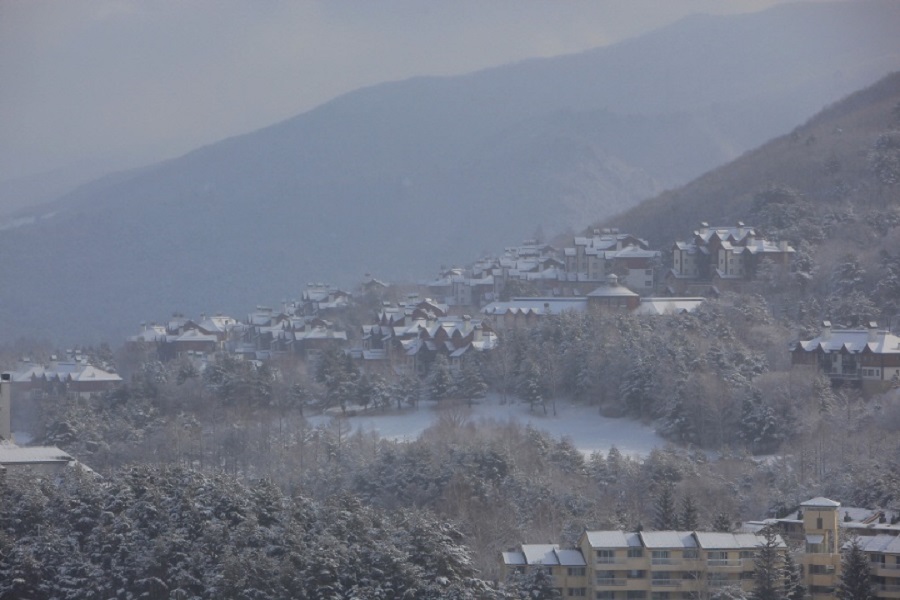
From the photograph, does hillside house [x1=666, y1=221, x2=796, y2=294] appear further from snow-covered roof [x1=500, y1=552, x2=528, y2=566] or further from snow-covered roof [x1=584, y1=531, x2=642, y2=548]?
snow-covered roof [x1=500, y1=552, x2=528, y2=566]

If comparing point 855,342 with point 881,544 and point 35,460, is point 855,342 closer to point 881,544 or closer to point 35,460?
point 881,544

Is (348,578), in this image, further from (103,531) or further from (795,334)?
(795,334)

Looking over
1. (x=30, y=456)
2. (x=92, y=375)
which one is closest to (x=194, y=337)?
(x=92, y=375)

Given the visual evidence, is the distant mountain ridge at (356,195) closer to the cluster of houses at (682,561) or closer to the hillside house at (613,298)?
the hillside house at (613,298)

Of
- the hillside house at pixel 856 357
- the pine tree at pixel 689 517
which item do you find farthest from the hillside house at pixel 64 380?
the pine tree at pixel 689 517

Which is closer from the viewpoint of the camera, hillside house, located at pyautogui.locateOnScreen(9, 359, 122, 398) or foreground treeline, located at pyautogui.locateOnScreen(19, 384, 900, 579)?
foreground treeline, located at pyautogui.locateOnScreen(19, 384, 900, 579)

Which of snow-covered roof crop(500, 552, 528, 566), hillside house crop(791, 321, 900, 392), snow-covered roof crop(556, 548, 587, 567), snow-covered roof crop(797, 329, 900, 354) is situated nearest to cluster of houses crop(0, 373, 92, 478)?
snow-covered roof crop(500, 552, 528, 566)

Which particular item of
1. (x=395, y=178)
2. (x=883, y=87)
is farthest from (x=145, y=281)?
(x=883, y=87)
